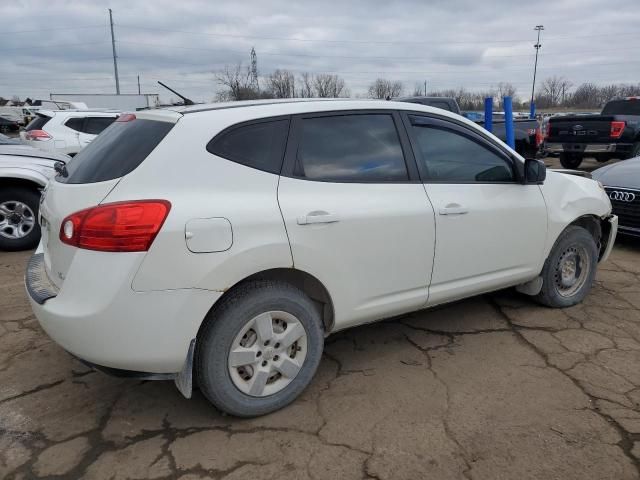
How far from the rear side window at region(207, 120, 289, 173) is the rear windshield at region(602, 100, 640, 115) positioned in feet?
43.2

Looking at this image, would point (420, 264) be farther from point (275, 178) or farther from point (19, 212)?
point (19, 212)

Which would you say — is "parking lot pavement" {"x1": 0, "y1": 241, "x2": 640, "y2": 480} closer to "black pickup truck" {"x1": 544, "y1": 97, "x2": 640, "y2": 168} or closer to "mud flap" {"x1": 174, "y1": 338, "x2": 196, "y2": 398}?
"mud flap" {"x1": 174, "y1": 338, "x2": 196, "y2": 398}

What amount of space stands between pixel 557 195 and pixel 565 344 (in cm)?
111

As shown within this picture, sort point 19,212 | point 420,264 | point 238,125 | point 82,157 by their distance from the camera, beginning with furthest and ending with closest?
point 19,212 → point 420,264 → point 82,157 → point 238,125

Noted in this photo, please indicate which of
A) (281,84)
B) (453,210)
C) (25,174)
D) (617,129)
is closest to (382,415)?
(453,210)

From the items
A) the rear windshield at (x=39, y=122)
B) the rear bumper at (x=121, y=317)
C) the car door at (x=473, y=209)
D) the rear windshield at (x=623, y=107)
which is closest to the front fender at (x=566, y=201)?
the car door at (x=473, y=209)

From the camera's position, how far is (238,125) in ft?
9.09

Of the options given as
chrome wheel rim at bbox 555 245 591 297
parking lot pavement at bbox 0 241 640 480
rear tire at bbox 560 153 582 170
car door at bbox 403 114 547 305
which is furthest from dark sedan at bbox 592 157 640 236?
rear tire at bbox 560 153 582 170

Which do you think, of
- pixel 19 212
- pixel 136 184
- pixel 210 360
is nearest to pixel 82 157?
pixel 136 184

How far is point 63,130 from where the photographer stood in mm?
10508

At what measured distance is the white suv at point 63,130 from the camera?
407 inches

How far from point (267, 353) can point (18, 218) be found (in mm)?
4939

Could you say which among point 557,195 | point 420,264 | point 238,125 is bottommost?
point 420,264

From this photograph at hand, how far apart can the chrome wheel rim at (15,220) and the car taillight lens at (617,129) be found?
1104 centimetres
